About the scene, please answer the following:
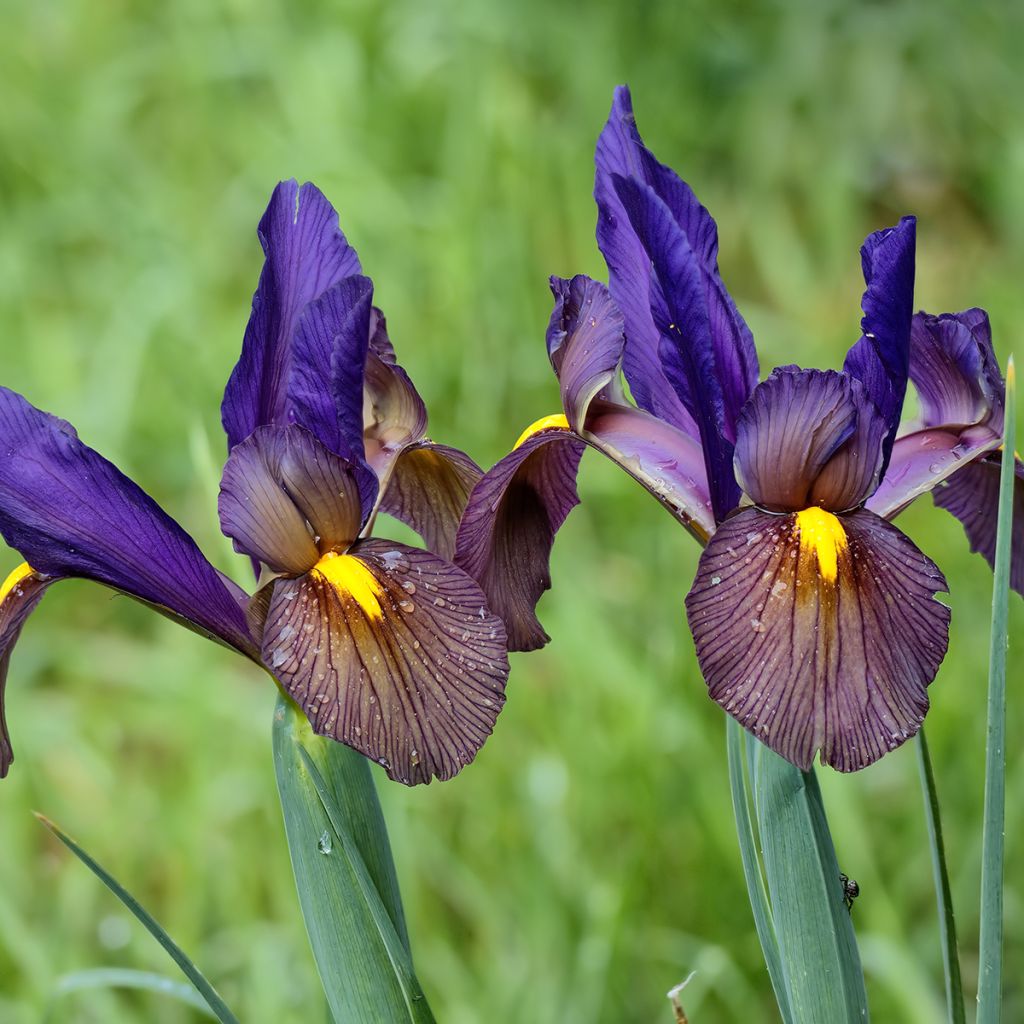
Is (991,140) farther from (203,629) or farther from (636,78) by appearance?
(203,629)

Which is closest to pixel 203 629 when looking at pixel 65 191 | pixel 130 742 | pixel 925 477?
pixel 925 477

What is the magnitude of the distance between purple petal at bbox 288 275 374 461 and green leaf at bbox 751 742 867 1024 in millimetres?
295

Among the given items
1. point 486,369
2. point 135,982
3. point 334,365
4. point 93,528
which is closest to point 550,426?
point 334,365

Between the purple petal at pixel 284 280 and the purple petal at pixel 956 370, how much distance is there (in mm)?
343

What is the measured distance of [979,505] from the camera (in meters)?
0.88

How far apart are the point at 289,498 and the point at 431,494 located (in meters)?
0.17

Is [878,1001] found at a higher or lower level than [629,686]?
lower

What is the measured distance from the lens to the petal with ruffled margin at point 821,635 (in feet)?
2.10

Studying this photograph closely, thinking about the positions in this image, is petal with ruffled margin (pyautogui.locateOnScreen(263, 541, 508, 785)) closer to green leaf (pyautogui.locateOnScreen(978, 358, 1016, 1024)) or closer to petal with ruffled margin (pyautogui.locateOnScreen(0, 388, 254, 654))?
petal with ruffled margin (pyautogui.locateOnScreen(0, 388, 254, 654))

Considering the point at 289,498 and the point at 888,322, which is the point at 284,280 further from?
the point at 888,322

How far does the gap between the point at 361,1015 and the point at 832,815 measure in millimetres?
896

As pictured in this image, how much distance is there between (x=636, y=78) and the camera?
2.74 m

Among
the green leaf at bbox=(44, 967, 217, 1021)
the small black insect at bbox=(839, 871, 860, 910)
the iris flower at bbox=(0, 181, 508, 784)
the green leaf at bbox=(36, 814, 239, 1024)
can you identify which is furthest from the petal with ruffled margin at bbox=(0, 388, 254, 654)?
the small black insect at bbox=(839, 871, 860, 910)

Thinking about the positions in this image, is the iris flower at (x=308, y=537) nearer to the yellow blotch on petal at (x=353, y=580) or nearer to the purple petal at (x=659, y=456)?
the yellow blotch on petal at (x=353, y=580)
